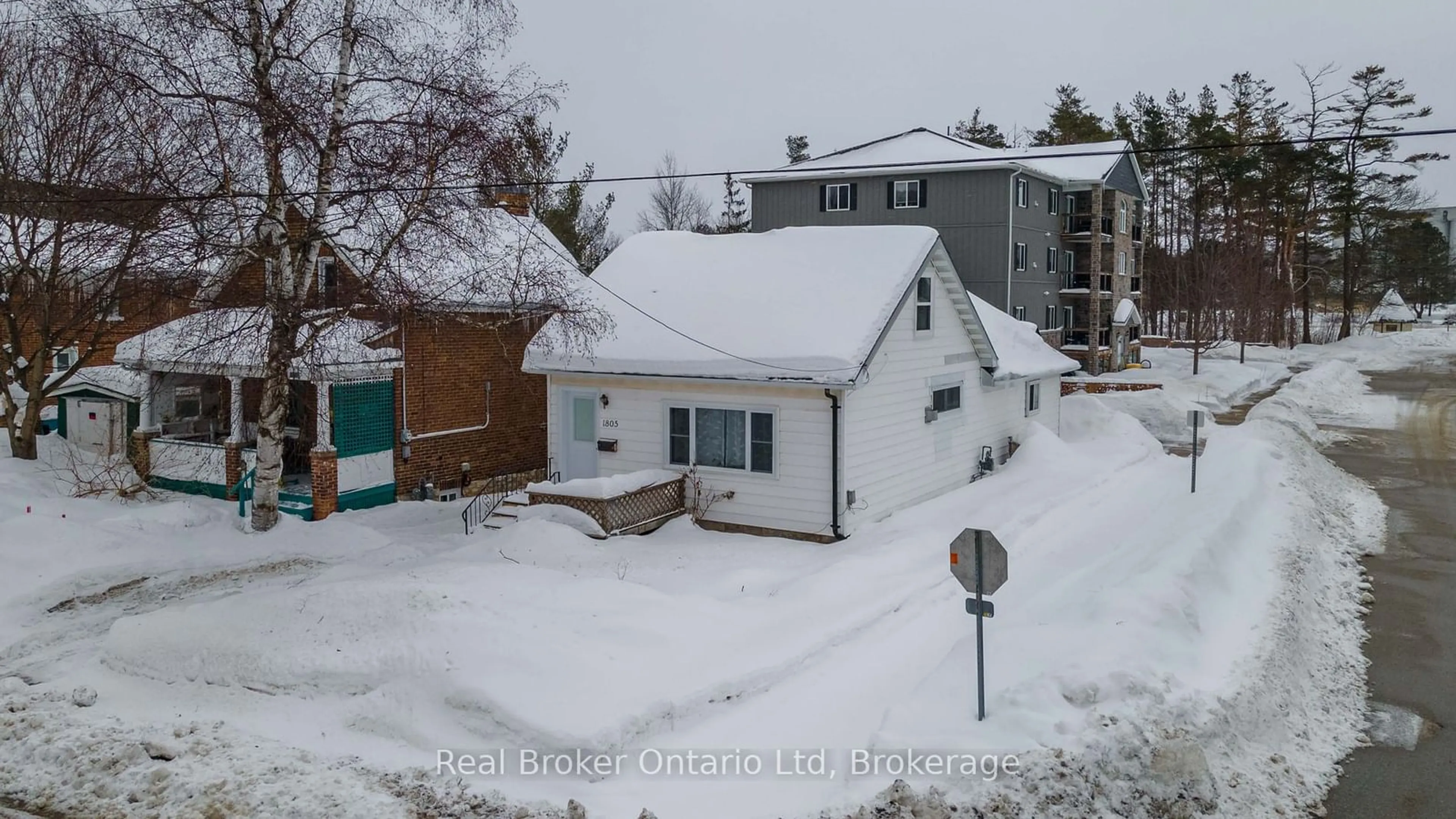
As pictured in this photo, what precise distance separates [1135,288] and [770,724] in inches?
2140

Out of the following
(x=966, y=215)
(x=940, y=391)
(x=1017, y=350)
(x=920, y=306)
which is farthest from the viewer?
(x=966, y=215)

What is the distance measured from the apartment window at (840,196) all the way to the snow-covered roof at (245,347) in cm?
2733

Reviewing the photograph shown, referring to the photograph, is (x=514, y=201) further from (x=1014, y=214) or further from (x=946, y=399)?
(x=1014, y=214)

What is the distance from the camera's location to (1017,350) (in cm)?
2467

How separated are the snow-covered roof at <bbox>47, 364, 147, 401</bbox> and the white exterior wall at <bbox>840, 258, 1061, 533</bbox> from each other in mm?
15281

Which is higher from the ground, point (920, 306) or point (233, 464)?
point (920, 306)

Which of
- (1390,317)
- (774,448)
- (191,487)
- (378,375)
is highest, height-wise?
(1390,317)

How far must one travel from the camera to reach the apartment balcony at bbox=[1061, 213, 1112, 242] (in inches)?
1873

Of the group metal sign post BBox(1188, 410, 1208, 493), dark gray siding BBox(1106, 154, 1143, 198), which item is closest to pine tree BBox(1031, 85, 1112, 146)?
dark gray siding BBox(1106, 154, 1143, 198)

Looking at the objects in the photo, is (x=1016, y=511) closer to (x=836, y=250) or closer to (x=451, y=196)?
(x=836, y=250)

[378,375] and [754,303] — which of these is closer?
[754,303]

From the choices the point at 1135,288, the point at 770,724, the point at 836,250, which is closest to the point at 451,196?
the point at 836,250

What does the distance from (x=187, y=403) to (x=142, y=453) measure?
2.55 m

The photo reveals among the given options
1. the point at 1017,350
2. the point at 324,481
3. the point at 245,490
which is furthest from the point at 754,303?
the point at 245,490
